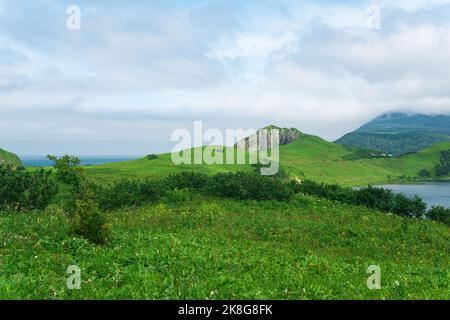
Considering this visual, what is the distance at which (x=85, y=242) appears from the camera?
55.1ft

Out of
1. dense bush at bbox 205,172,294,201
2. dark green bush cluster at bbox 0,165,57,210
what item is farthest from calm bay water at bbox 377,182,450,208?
dark green bush cluster at bbox 0,165,57,210

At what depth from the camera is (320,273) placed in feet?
48.8

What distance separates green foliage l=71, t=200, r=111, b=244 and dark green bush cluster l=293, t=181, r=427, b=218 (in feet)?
111

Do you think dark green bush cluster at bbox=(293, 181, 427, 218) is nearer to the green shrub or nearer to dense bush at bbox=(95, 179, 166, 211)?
the green shrub

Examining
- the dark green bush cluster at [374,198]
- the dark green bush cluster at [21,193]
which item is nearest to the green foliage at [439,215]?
the dark green bush cluster at [374,198]

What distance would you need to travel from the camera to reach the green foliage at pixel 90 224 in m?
18.0

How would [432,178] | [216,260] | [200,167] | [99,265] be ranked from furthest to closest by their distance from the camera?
1. [432,178]
2. [200,167]
3. [216,260]
4. [99,265]

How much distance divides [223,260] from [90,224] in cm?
658

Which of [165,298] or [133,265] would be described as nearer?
[165,298]

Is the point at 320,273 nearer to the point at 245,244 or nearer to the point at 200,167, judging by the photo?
the point at 245,244

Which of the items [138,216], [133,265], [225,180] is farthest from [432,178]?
[133,265]

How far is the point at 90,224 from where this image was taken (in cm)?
1794

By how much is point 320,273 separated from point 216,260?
4.19 meters
